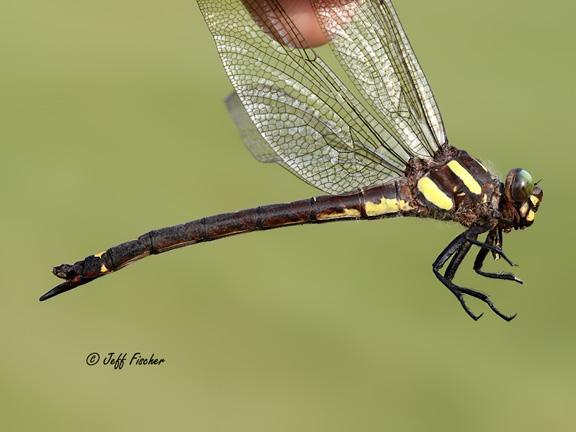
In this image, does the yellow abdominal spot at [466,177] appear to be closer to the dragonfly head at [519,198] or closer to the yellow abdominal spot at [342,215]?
the dragonfly head at [519,198]

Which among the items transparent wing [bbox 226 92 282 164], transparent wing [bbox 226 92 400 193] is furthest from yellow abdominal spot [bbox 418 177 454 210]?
transparent wing [bbox 226 92 282 164]

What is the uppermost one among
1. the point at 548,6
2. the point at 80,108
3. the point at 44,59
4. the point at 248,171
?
the point at 548,6

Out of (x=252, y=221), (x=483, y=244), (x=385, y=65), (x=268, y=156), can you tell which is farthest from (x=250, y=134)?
(x=483, y=244)

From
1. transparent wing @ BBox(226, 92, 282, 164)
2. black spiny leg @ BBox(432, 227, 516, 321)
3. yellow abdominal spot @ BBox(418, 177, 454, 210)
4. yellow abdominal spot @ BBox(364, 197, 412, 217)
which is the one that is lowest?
black spiny leg @ BBox(432, 227, 516, 321)

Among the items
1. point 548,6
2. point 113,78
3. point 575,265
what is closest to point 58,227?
point 113,78

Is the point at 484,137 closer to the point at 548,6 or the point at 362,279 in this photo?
the point at 362,279

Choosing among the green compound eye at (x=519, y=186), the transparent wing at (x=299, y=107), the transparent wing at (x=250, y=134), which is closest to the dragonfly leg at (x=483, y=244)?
the green compound eye at (x=519, y=186)

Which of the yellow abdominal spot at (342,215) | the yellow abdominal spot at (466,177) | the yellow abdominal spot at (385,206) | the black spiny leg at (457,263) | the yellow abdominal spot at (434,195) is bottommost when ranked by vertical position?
the black spiny leg at (457,263)

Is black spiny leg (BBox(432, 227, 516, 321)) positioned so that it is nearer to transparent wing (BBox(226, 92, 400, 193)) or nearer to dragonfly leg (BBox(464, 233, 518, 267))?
dragonfly leg (BBox(464, 233, 518, 267))
